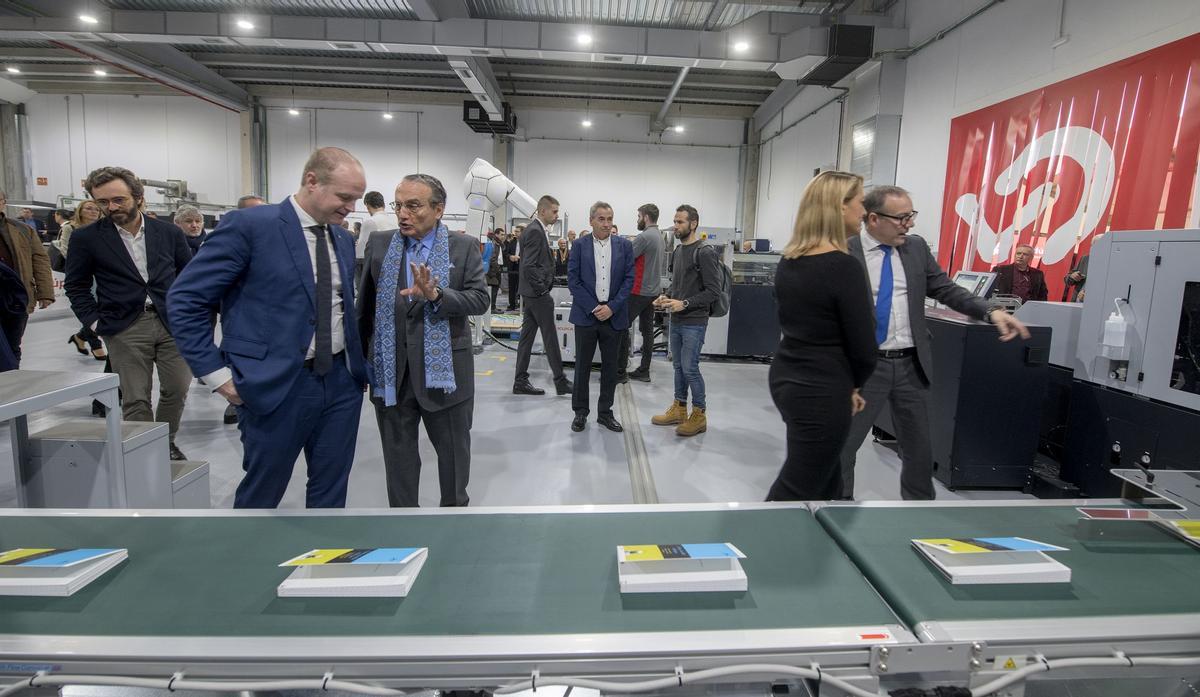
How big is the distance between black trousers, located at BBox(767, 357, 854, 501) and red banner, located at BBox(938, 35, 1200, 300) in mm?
4173

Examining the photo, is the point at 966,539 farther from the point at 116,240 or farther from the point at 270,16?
the point at 270,16

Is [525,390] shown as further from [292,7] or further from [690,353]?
[292,7]

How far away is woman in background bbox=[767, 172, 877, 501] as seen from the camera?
169 cm

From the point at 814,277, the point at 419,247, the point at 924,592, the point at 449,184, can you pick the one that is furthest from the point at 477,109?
the point at 924,592

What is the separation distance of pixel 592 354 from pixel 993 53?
551cm

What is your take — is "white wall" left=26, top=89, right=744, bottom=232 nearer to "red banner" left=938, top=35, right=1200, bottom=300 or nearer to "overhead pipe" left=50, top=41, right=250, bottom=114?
"overhead pipe" left=50, top=41, right=250, bottom=114

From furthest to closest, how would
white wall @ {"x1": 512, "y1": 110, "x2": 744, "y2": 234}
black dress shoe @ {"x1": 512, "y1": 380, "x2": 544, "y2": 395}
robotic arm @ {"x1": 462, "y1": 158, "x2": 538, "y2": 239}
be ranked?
white wall @ {"x1": 512, "y1": 110, "x2": 744, "y2": 234} < robotic arm @ {"x1": 462, "y1": 158, "x2": 538, "y2": 239} < black dress shoe @ {"x1": 512, "y1": 380, "x2": 544, "y2": 395}

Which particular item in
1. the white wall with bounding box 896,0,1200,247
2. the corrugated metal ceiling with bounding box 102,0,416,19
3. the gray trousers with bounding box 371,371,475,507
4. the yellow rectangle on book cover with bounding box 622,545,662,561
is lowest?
the gray trousers with bounding box 371,371,475,507

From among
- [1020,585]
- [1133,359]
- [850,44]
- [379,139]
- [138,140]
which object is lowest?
[1020,585]

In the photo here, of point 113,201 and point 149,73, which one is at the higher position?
point 149,73

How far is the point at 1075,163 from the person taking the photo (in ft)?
16.4

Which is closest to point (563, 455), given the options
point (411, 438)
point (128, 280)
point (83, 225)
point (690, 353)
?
point (690, 353)

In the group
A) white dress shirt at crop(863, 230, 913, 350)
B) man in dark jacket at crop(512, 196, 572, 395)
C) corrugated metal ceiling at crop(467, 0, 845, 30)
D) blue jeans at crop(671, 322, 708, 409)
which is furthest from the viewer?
corrugated metal ceiling at crop(467, 0, 845, 30)

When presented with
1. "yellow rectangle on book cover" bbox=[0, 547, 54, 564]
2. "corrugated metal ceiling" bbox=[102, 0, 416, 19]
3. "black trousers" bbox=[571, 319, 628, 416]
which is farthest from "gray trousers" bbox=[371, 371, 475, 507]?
"corrugated metal ceiling" bbox=[102, 0, 416, 19]
